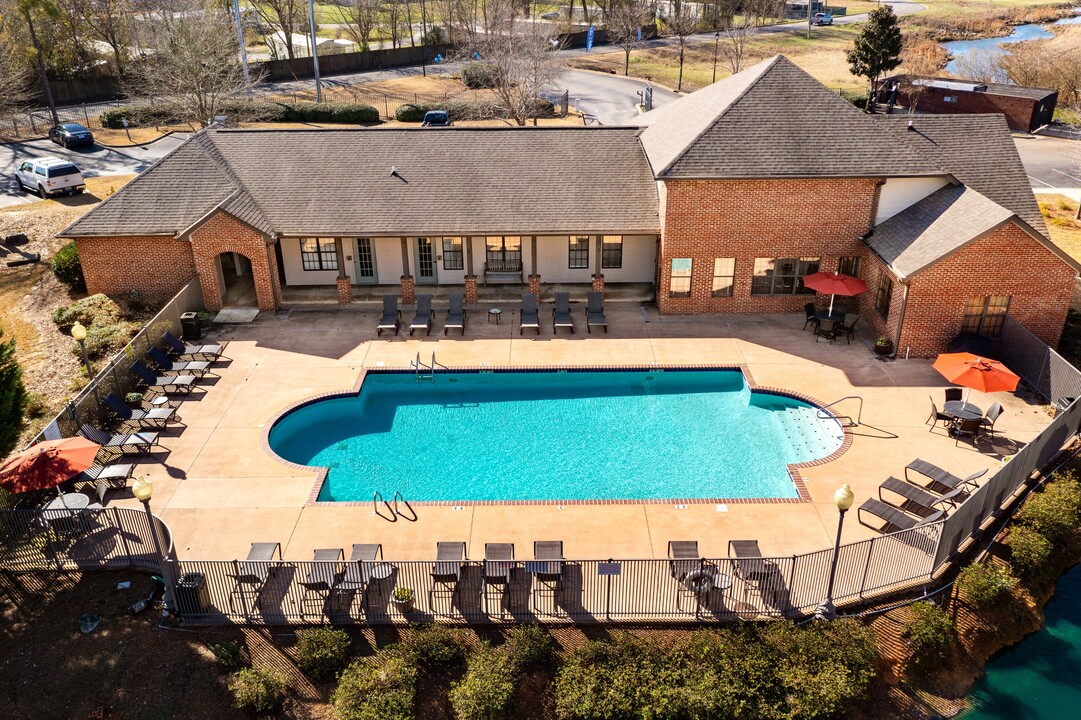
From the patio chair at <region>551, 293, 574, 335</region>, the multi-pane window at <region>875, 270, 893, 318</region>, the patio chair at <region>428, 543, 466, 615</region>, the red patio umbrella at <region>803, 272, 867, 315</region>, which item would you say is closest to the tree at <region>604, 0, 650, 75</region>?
the patio chair at <region>551, 293, 574, 335</region>

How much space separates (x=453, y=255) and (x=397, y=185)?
3.22m

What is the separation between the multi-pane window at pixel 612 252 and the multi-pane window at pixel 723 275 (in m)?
3.81

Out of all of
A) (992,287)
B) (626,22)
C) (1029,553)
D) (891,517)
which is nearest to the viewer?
(1029,553)

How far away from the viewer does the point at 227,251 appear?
90.7 ft

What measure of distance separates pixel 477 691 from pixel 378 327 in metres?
15.5

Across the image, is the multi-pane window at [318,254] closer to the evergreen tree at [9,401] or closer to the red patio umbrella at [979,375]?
the evergreen tree at [9,401]

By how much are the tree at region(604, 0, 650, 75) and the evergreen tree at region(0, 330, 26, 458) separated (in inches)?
2590

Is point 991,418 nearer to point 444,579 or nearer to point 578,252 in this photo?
point 578,252

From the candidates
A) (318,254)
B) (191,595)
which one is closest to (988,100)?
(318,254)

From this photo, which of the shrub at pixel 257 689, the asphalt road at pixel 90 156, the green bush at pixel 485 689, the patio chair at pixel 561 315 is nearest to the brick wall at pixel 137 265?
the patio chair at pixel 561 315

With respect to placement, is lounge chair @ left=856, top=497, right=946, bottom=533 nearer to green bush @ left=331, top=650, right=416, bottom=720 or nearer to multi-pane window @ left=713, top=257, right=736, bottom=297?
green bush @ left=331, top=650, right=416, bottom=720

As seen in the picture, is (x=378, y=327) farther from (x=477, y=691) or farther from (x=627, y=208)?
(x=477, y=691)

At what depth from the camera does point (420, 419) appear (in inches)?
908

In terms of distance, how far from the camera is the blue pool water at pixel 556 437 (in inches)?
785
